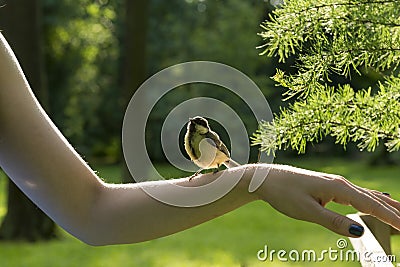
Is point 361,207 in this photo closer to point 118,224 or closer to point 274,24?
point 118,224

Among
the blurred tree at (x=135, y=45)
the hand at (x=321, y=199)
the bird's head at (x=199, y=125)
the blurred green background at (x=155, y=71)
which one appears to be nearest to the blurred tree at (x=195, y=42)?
the blurred green background at (x=155, y=71)

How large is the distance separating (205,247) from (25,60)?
2.01 metres

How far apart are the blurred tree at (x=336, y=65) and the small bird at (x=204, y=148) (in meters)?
0.07

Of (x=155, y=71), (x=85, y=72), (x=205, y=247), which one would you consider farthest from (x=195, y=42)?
(x=205, y=247)

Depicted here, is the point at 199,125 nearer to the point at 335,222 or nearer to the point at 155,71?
the point at 335,222

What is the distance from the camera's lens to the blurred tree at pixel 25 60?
214 inches

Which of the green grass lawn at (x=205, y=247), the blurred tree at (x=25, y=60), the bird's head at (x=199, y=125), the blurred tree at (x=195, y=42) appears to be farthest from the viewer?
the blurred tree at (x=195, y=42)

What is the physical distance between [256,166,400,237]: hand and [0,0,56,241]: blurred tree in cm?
488

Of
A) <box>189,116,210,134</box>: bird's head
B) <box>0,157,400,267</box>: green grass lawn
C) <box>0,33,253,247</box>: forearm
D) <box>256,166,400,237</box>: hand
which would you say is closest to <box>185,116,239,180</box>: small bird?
<box>189,116,210,134</box>: bird's head

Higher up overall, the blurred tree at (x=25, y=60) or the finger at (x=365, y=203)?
the finger at (x=365, y=203)

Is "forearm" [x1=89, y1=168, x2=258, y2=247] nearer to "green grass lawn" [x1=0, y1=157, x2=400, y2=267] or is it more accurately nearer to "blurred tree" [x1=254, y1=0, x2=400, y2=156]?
"blurred tree" [x1=254, y1=0, x2=400, y2=156]

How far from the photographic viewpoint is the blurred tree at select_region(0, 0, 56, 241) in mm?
5426

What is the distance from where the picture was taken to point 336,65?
1109mm

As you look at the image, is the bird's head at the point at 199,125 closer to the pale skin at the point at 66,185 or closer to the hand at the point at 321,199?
the pale skin at the point at 66,185
